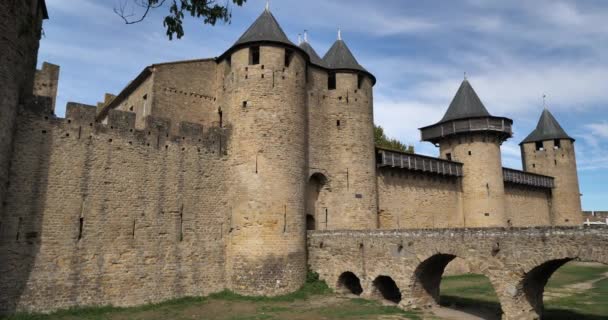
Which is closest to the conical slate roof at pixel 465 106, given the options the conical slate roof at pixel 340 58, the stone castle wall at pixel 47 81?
the conical slate roof at pixel 340 58

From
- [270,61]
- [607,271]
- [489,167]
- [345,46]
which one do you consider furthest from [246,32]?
[607,271]

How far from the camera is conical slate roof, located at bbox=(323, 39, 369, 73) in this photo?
20.0 m

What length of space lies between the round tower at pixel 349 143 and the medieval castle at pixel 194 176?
0.19ft

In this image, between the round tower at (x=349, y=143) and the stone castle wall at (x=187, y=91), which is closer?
the stone castle wall at (x=187, y=91)

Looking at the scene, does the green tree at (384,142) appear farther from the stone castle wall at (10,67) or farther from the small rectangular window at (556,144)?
the stone castle wall at (10,67)

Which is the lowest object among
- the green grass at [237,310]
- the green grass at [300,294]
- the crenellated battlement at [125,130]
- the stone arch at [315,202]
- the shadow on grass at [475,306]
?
the shadow on grass at [475,306]

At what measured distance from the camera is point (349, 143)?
1920 cm

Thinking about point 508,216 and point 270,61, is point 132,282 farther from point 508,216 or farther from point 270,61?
point 508,216

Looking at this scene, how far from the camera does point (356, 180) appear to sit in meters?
18.9

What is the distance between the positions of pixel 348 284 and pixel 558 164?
24.4 metres

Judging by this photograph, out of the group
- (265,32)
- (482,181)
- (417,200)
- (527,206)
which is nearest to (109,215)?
(265,32)

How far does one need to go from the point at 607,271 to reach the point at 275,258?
67.4 feet

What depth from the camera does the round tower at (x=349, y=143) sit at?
1869 centimetres

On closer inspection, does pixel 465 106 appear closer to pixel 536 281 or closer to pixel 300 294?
pixel 536 281
